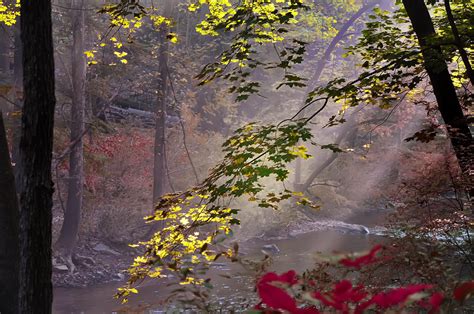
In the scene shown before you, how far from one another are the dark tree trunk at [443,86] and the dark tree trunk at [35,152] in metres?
3.84

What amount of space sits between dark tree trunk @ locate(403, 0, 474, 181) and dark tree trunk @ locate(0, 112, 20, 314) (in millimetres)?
5377

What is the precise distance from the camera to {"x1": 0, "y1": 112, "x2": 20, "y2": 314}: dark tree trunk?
6883 mm

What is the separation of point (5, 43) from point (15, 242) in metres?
18.4

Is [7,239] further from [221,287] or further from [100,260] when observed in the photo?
[100,260]

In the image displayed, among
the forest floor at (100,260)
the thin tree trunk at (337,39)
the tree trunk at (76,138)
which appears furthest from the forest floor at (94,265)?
the thin tree trunk at (337,39)

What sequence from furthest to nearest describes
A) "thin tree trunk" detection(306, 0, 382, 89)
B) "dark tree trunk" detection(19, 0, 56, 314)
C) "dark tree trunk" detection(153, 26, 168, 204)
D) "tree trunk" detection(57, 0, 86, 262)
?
1. "thin tree trunk" detection(306, 0, 382, 89)
2. "dark tree trunk" detection(153, 26, 168, 204)
3. "tree trunk" detection(57, 0, 86, 262)
4. "dark tree trunk" detection(19, 0, 56, 314)

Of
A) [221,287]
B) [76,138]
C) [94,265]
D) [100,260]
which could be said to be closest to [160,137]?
[76,138]

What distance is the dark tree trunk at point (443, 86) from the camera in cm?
570

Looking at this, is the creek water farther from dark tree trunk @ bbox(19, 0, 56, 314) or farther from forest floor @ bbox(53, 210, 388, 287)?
dark tree trunk @ bbox(19, 0, 56, 314)

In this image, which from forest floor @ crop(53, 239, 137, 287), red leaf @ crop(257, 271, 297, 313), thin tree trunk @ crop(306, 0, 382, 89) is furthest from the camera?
thin tree trunk @ crop(306, 0, 382, 89)

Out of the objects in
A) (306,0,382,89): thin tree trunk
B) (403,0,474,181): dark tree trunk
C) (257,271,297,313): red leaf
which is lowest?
(257,271,297,313): red leaf

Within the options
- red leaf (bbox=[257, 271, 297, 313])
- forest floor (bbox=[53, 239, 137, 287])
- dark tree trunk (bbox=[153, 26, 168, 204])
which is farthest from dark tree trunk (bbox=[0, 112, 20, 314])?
dark tree trunk (bbox=[153, 26, 168, 204])

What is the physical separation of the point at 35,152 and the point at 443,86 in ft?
14.5

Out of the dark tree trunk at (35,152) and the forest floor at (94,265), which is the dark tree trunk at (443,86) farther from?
the forest floor at (94,265)
